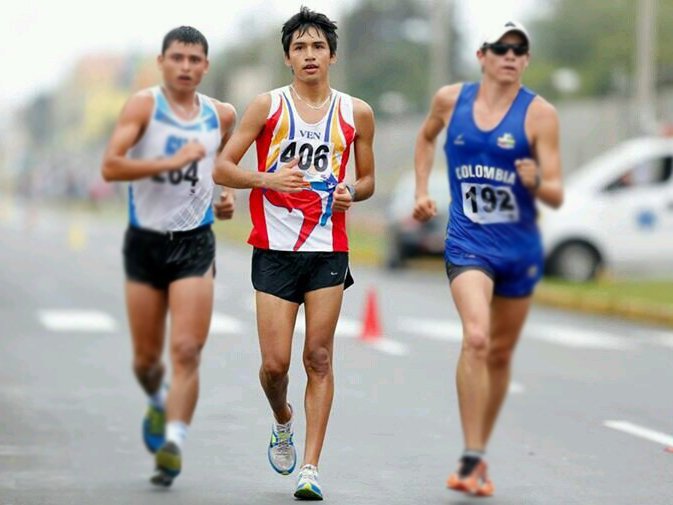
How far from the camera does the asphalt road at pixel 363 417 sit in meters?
9.53

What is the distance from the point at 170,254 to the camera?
962 cm

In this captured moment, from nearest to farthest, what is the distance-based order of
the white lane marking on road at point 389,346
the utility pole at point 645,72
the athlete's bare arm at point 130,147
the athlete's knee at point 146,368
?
the athlete's bare arm at point 130,147 < the athlete's knee at point 146,368 < the white lane marking on road at point 389,346 < the utility pole at point 645,72

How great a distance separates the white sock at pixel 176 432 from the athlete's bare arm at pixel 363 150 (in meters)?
1.28

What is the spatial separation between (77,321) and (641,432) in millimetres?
9925

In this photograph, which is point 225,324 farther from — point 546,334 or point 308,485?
point 308,485

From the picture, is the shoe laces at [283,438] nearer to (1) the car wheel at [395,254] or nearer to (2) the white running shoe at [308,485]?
(2) the white running shoe at [308,485]

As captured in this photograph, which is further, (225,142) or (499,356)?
(225,142)

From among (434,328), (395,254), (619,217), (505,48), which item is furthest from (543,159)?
(395,254)

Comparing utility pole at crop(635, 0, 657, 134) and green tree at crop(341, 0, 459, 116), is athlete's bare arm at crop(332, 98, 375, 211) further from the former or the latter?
green tree at crop(341, 0, 459, 116)

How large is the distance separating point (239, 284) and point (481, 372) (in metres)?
19.9

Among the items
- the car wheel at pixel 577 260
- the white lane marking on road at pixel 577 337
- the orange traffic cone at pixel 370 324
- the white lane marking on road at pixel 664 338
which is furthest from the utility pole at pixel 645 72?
the orange traffic cone at pixel 370 324

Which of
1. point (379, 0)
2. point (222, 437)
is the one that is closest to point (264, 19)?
point (379, 0)

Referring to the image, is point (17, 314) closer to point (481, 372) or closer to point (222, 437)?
point (222, 437)

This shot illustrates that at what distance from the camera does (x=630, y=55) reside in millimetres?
69188
